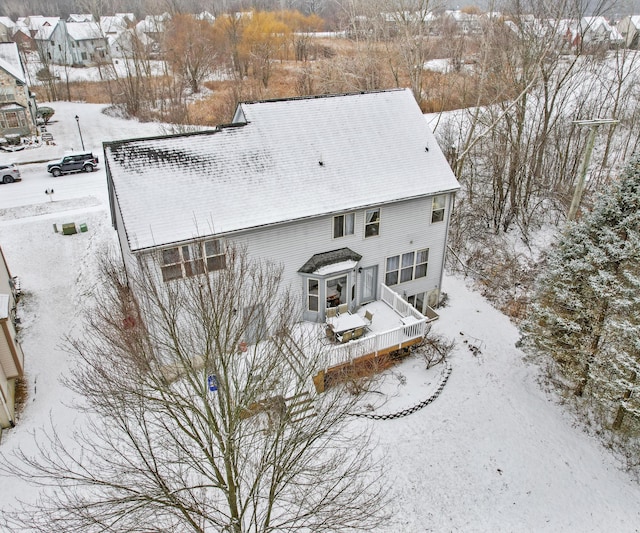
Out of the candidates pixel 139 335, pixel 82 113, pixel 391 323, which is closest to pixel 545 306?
pixel 391 323

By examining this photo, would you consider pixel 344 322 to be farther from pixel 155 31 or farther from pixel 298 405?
pixel 155 31

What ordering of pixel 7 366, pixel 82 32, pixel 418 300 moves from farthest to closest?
pixel 82 32 → pixel 418 300 → pixel 7 366

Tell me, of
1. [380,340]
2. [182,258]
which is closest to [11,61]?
[182,258]

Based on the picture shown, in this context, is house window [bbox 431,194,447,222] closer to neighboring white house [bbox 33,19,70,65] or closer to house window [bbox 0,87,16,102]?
house window [bbox 0,87,16,102]

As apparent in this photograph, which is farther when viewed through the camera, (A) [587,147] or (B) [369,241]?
(A) [587,147]

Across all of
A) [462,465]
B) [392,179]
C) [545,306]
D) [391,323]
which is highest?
[392,179]

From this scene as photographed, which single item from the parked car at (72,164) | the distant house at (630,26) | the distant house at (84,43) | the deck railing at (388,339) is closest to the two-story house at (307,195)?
the deck railing at (388,339)

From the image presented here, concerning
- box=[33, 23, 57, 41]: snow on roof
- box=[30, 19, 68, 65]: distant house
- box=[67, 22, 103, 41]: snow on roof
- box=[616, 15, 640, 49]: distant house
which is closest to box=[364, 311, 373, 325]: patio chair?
box=[616, 15, 640, 49]: distant house

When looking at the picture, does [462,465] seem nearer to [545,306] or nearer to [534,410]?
[534,410]
